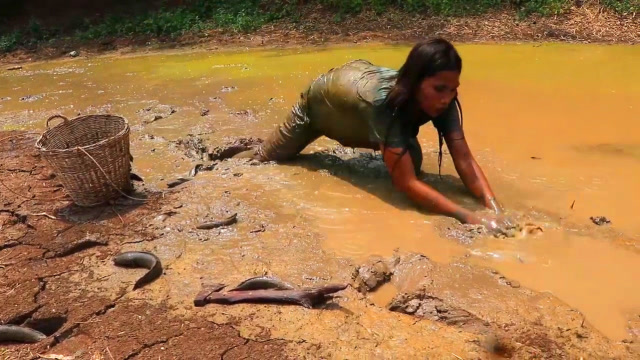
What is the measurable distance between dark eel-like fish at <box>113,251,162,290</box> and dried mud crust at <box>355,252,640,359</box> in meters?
1.05

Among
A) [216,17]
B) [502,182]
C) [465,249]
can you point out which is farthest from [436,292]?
[216,17]

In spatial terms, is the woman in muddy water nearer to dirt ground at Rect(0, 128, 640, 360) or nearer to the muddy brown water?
the muddy brown water

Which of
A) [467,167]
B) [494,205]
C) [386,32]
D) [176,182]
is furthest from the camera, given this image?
[386,32]

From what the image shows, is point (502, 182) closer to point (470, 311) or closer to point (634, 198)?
point (634, 198)

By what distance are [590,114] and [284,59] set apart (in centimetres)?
467

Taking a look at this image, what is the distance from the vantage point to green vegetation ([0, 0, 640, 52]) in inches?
402

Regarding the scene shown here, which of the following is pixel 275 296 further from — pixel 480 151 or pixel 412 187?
pixel 480 151

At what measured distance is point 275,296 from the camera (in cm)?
262

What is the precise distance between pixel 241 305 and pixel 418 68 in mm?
1617

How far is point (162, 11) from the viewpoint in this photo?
11.8 metres

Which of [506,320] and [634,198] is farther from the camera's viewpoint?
[634,198]

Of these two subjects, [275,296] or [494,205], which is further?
[494,205]

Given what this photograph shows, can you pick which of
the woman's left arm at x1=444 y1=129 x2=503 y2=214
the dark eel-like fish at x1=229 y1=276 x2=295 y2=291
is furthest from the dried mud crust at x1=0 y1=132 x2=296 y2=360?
the woman's left arm at x1=444 y1=129 x2=503 y2=214

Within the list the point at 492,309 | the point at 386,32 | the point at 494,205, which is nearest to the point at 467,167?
the point at 494,205
